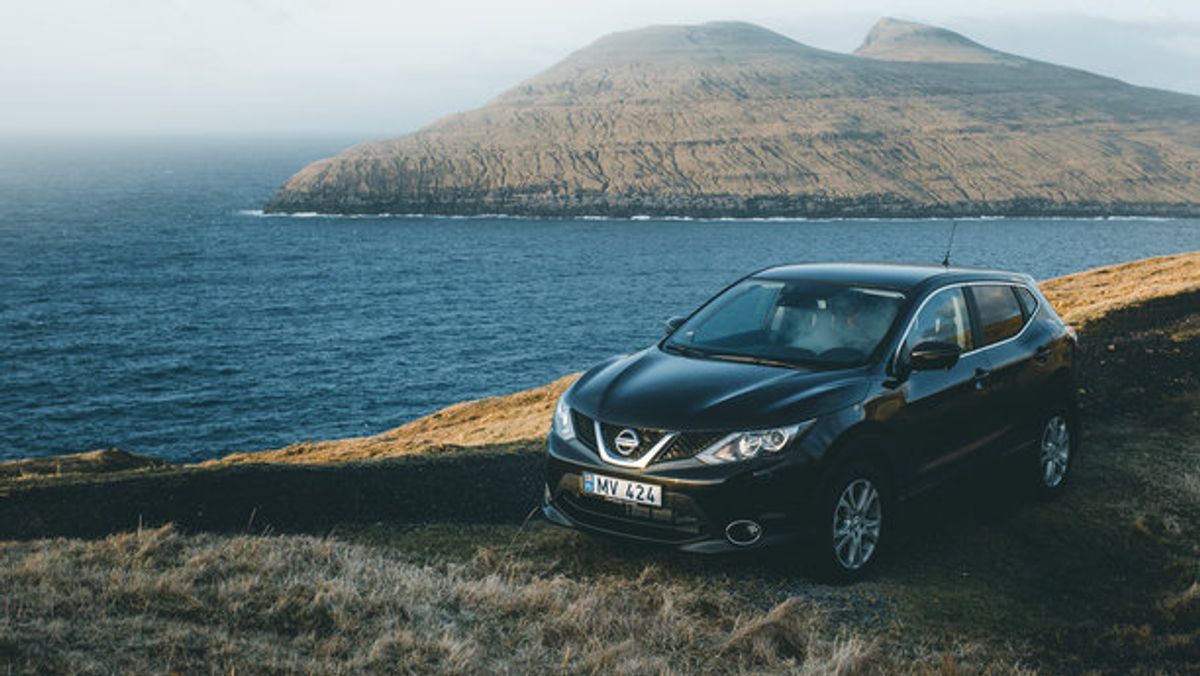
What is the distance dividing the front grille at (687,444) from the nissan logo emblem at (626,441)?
185 millimetres

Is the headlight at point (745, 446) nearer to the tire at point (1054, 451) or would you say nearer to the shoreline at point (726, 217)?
the tire at point (1054, 451)

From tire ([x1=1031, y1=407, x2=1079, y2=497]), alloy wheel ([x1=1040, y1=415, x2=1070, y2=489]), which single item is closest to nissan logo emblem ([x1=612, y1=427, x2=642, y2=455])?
tire ([x1=1031, y1=407, x2=1079, y2=497])

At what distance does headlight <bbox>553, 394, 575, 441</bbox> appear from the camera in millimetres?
7090

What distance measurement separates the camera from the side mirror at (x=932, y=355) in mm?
7136

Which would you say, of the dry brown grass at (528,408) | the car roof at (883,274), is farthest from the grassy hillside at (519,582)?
the dry brown grass at (528,408)

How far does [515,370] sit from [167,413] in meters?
19.6

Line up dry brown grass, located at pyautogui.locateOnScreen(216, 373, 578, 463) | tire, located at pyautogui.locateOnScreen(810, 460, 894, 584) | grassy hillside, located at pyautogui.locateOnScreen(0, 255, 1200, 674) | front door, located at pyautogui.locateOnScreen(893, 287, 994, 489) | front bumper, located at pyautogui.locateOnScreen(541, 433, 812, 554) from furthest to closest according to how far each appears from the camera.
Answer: dry brown grass, located at pyautogui.locateOnScreen(216, 373, 578, 463) < front door, located at pyautogui.locateOnScreen(893, 287, 994, 489) < tire, located at pyautogui.locateOnScreen(810, 460, 894, 584) < front bumper, located at pyautogui.locateOnScreen(541, 433, 812, 554) < grassy hillside, located at pyautogui.locateOnScreen(0, 255, 1200, 674)

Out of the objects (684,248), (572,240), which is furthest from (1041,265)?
(572,240)

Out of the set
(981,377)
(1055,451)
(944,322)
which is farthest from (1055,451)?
(944,322)

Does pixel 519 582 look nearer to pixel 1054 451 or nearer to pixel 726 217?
pixel 1054 451

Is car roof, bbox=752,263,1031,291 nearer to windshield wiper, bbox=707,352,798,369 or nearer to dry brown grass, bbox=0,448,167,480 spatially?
windshield wiper, bbox=707,352,798,369

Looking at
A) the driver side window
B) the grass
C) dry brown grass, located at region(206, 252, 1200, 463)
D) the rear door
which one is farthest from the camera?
dry brown grass, located at region(206, 252, 1200, 463)

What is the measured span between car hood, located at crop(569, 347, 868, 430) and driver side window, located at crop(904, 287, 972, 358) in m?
0.85

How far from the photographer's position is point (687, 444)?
6.48m
